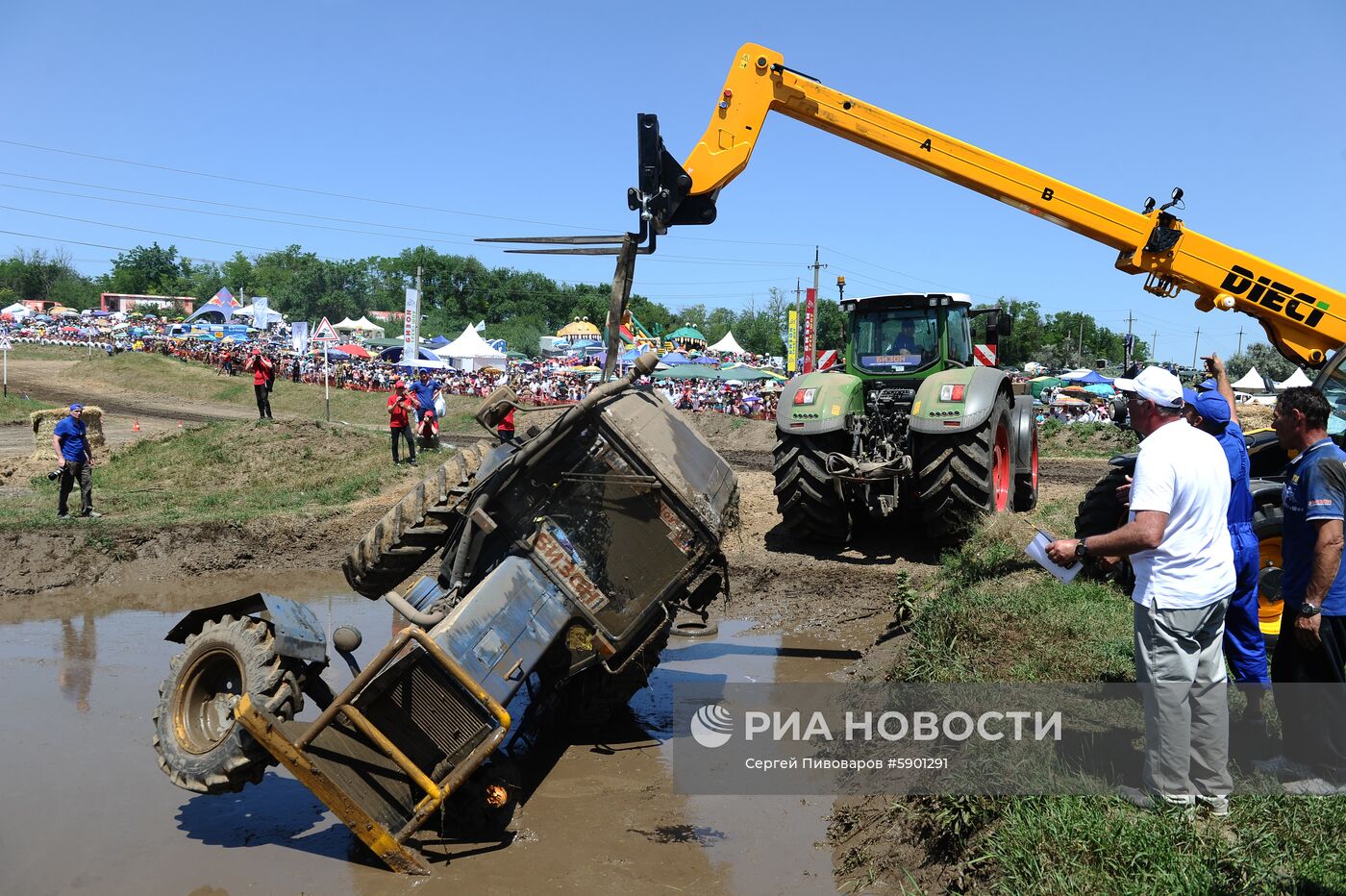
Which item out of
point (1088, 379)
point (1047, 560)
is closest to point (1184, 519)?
point (1047, 560)

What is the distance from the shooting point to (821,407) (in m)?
9.98

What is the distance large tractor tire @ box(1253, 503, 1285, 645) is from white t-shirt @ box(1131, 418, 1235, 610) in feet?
8.54

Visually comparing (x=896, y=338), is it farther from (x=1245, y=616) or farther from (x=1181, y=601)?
(x=1181, y=601)

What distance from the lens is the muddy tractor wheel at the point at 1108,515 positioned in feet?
23.3

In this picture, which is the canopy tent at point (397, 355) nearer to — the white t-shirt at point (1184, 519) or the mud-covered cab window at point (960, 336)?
the mud-covered cab window at point (960, 336)

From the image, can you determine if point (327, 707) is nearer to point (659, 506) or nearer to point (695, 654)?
point (659, 506)

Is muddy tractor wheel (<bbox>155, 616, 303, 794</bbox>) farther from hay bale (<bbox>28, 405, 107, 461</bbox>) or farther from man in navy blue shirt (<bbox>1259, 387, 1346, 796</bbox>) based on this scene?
hay bale (<bbox>28, 405, 107, 461</bbox>)

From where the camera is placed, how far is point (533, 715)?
6270 mm

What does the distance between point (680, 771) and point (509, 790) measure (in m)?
1.29

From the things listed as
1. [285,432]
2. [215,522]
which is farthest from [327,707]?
[285,432]

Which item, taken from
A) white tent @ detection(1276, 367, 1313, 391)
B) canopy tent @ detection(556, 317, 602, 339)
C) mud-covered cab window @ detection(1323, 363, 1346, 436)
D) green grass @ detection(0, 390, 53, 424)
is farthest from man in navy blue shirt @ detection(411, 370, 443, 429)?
canopy tent @ detection(556, 317, 602, 339)

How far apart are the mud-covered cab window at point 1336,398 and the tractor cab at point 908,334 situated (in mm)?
4407

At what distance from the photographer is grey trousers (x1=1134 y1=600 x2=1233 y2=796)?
368cm

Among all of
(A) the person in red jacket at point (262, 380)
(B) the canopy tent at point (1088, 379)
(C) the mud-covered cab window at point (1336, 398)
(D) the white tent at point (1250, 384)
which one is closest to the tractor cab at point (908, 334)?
(C) the mud-covered cab window at point (1336, 398)
